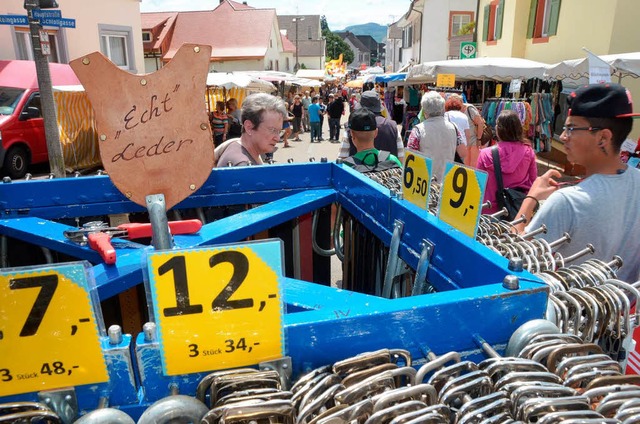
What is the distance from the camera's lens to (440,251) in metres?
1.66

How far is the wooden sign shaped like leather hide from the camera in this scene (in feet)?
4.83

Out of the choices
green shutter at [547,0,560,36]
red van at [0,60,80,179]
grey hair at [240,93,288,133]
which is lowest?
red van at [0,60,80,179]

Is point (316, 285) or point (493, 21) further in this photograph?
point (493, 21)

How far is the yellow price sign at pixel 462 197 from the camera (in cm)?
150

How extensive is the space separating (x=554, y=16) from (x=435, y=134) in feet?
32.4

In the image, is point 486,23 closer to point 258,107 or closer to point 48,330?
point 258,107

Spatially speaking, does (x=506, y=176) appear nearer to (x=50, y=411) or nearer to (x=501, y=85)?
(x=50, y=411)

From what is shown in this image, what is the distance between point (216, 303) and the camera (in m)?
1.02

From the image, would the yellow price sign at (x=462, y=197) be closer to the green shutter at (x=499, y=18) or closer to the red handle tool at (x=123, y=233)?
the red handle tool at (x=123, y=233)

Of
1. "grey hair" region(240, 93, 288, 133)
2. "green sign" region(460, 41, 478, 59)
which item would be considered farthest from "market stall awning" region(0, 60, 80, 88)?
"green sign" region(460, 41, 478, 59)

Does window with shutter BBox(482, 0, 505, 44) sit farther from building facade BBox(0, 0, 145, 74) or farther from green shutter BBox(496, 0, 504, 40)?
building facade BBox(0, 0, 145, 74)

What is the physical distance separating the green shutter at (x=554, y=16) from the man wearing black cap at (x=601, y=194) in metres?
12.5

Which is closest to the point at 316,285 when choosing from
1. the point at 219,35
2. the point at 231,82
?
the point at 231,82

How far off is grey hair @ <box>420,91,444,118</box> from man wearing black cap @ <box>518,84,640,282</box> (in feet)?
11.1
